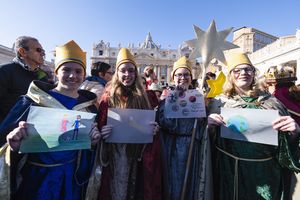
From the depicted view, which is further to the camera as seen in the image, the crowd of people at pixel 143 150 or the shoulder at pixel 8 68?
the shoulder at pixel 8 68

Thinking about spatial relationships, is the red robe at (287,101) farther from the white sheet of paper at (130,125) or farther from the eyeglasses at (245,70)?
the white sheet of paper at (130,125)

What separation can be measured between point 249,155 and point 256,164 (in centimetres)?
12

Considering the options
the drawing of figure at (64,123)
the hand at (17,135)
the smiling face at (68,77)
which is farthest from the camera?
the smiling face at (68,77)

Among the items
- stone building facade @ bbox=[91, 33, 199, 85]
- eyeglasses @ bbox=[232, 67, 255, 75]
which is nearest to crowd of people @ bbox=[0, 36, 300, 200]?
eyeglasses @ bbox=[232, 67, 255, 75]

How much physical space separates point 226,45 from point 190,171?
183 centimetres

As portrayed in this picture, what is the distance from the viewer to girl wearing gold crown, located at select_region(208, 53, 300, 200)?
2496 mm

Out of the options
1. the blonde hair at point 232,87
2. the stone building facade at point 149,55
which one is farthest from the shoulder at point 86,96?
the stone building facade at point 149,55

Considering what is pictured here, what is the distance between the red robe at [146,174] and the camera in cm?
248

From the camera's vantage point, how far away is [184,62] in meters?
3.45

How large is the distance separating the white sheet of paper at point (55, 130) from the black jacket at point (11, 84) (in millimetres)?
1430

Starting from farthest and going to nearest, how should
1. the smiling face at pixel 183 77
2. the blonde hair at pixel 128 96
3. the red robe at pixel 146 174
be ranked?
the smiling face at pixel 183 77, the blonde hair at pixel 128 96, the red robe at pixel 146 174

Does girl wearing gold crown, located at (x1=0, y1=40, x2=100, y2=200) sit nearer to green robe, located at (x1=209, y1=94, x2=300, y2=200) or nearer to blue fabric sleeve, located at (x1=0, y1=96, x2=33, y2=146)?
blue fabric sleeve, located at (x1=0, y1=96, x2=33, y2=146)

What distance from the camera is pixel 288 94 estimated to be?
3.27 m

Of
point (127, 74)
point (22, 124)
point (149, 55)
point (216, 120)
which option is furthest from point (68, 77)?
point (149, 55)
